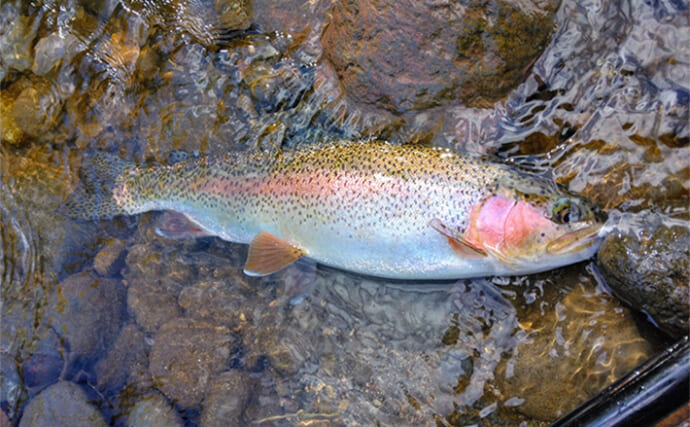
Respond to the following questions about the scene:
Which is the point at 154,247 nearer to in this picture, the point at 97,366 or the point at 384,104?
the point at 97,366

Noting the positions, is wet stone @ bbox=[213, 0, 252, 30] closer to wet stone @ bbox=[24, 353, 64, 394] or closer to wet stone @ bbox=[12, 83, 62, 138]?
wet stone @ bbox=[12, 83, 62, 138]

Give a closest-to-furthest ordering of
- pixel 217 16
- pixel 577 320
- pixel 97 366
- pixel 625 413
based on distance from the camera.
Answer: pixel 625 413 → pixel 577 320 → pixel 97 366 → pixel 217 16

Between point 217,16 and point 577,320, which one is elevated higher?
point 217,16

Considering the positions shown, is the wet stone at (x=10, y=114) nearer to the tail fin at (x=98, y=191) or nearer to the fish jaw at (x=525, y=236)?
the tail fin at (x=98, y=191)

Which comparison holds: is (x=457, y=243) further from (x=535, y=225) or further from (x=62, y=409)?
(x=62, y=409)

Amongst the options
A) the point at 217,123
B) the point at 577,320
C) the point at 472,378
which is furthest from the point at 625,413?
the point at 217,123

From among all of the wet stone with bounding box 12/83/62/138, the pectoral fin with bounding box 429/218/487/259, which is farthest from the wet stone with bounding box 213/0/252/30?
the pectoral fin with bounding box 429/218/487/259

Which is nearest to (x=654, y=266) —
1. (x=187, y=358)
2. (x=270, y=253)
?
(x=270, y=253)

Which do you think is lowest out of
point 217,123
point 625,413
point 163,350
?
point 163,350
